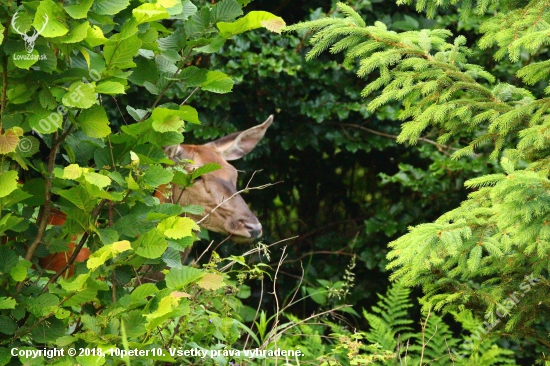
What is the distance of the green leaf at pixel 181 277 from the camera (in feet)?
7.88

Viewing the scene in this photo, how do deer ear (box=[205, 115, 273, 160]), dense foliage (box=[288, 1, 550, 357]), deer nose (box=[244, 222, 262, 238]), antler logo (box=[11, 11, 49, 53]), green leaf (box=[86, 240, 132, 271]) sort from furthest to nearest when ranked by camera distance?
deer ear (box=[205, 115, 273, 160]) < deer nose (box=[244, 222, 262, 238]) < dense foliage (box=[288, 1, 550, 357]) < antler logo (box=[11, 11, 49, 53]) < green leaf (box=[86, 240, 132, 271])

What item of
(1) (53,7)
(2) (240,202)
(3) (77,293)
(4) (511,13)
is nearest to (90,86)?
(1) (53,7)

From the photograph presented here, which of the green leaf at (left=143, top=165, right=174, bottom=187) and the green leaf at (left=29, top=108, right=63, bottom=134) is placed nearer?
the green leaf at (left=29, top=108, right=63, bottom=134)

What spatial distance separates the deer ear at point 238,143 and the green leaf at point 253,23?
3046 mm

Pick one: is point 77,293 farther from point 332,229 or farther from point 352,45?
point 332,229

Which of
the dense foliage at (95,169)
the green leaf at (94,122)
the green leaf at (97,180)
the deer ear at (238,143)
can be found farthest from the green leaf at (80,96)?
the deer ear at (238,143)

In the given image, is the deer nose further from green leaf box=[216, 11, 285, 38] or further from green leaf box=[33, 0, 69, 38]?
green leaf box=[33, 0, 69, 38]

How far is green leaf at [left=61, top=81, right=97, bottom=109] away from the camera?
2.35m

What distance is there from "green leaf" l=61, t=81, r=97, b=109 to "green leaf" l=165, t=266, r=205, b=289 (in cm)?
58

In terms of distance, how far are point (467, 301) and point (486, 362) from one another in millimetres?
1734

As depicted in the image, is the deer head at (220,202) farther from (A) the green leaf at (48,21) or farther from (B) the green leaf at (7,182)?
(A) the green leaf at (48,21)

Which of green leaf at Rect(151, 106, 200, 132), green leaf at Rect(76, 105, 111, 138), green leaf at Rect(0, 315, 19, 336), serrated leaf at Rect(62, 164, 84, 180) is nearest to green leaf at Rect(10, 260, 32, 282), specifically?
green leaf at Rect(0, 315, 19, 336)

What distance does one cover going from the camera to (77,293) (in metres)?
2.39

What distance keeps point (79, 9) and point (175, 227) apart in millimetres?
722
